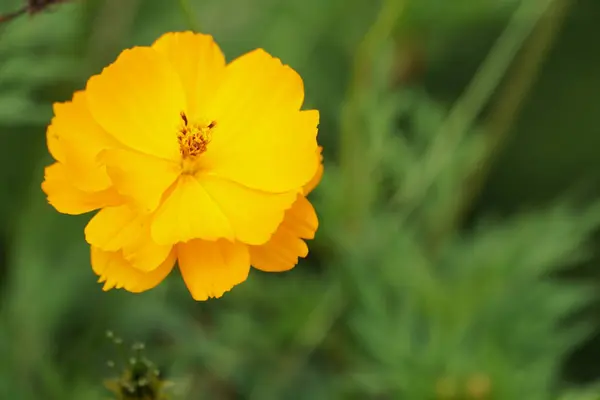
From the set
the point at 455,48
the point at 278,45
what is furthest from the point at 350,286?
the point at 455,48

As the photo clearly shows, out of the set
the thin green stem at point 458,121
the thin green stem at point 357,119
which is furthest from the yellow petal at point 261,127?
the thin green stem at point 458,121

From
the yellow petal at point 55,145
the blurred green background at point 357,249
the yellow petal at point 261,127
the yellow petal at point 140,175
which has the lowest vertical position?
the blurred green background at point 357,249

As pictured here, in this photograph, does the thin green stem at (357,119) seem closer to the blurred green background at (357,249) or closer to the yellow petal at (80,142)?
the blurred green background at (357,249)

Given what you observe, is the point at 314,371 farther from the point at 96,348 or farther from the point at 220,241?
the point at 220,241

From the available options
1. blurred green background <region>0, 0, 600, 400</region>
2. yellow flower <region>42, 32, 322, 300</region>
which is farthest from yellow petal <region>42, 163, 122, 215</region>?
blurred green background <region>0, 0, 600, 400</region>

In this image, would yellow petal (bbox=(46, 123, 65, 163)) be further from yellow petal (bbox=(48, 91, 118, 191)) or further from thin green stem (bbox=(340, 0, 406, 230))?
thin green stem (bbox=(340, 0, 406, 230))

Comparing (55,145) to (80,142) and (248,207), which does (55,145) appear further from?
(248,207)
